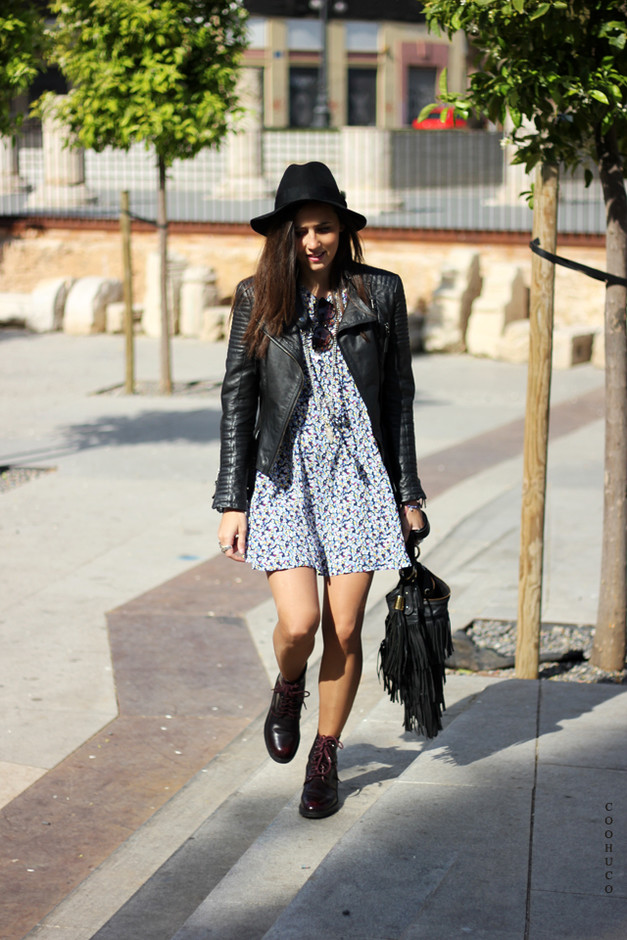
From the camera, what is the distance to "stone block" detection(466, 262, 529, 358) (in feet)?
49.6

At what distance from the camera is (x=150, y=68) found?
10914mm

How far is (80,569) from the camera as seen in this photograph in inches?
258

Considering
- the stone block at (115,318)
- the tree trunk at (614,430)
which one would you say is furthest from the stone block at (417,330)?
the tree trunk at (614,430)

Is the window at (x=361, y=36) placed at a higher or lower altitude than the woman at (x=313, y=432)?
higher

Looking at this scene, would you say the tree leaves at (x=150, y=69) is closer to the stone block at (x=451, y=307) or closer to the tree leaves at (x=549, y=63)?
the stone block at (x=451, y=307)

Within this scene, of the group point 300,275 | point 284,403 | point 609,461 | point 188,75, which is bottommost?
point 609,461

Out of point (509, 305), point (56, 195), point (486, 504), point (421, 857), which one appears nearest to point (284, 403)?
point (421, 857)

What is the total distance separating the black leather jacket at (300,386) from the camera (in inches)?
136

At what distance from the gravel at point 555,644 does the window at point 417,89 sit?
37.5 metres

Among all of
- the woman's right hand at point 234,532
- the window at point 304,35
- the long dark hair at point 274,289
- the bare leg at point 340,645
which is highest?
the window at point 304,35

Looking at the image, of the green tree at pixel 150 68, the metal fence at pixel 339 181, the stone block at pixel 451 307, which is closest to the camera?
the green tree at pixel 150 68

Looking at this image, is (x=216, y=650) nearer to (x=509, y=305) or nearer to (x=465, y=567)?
(x=465, y=567)

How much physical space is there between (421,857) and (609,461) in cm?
209

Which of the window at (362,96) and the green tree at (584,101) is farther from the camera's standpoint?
the window at (362,96)
